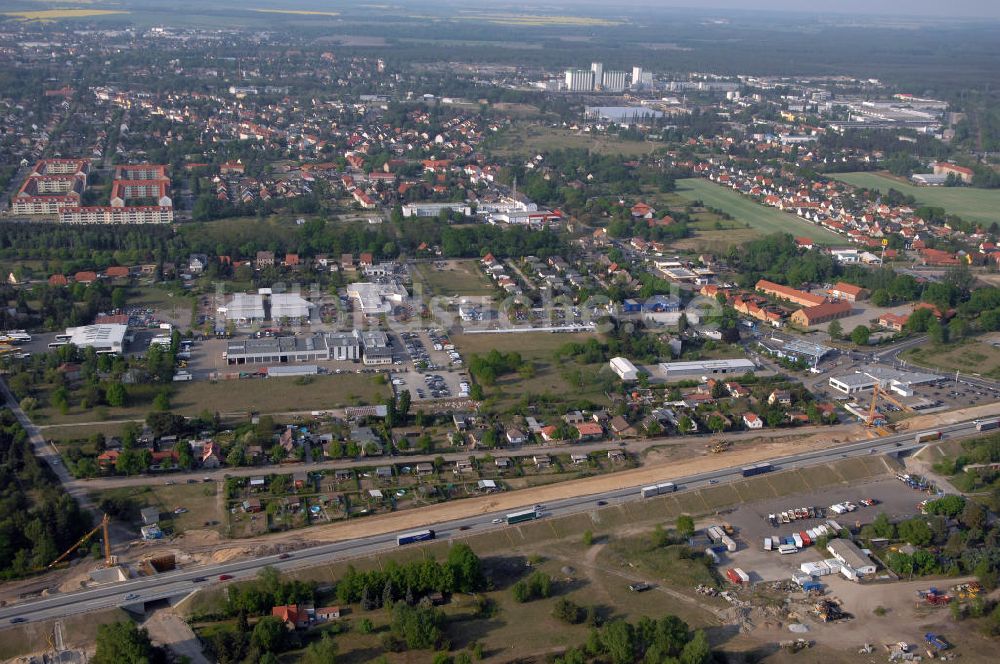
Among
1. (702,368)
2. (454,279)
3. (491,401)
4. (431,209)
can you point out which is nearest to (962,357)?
(702,368)

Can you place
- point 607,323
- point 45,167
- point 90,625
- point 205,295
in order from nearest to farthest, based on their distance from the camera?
point 90,625
point 607,323
point 205,295
point 45,167

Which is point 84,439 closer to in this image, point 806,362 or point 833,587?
point 833,587

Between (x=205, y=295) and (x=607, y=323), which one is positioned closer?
(x=607, y=323)

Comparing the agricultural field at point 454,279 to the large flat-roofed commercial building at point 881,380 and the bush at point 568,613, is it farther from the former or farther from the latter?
the bush at point 568,613

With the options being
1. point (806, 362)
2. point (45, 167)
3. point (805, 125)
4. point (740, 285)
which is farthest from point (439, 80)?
point (806, 362)

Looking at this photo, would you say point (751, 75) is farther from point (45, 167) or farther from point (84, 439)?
point (84, 439)

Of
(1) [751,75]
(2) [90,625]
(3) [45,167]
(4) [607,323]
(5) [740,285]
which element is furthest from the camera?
(1) [751,75]

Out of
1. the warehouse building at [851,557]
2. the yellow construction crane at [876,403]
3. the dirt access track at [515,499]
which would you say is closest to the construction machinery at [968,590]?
the warehouse building at [851,557]

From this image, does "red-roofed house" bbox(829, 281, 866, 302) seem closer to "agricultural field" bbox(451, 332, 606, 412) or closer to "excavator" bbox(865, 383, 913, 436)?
"excavator" bbox(865, 383, 913, 436)
